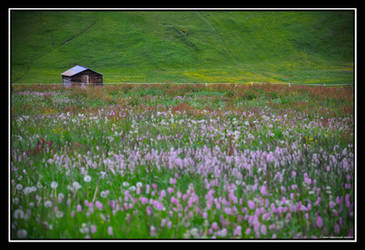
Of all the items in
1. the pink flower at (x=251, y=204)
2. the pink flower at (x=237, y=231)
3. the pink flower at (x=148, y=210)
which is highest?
the pink flower at (x=251, y=204)

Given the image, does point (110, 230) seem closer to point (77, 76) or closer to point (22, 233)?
point (22, 233)

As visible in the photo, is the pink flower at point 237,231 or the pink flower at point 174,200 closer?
the pink flower at point 237,231

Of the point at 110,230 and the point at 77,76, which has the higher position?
the point at 77,76

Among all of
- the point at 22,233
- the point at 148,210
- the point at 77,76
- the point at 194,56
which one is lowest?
the point at 22,233

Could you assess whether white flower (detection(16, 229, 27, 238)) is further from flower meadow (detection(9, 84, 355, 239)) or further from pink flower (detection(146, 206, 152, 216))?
pink flower (detection(146, 206, 152, 216))

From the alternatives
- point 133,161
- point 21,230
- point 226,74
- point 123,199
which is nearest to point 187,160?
point 133,161

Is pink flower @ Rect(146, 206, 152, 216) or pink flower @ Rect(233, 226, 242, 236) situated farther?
pink flower @ Rect(146, 206, 152, 216)

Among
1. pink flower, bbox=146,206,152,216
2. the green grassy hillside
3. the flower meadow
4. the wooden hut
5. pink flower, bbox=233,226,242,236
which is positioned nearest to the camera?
pink flower, bbox=233,226,242,236

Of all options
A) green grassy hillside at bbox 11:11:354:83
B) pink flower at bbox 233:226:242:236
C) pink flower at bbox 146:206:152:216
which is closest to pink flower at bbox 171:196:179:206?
pink flower at bbox 146:206:152:216

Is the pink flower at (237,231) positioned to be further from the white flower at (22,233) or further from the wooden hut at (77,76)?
the wooden hut at (77,76)

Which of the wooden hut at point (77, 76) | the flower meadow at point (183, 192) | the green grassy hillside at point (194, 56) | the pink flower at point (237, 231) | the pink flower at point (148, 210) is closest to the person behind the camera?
the pink flower at point (237, 231)

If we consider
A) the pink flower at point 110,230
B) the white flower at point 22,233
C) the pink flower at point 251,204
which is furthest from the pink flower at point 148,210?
the white flower at point 22,233

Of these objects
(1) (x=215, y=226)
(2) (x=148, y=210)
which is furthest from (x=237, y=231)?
(2) (x=148, y=210)

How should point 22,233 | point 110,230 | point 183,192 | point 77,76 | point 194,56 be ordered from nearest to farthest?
point 110,230 → point 22,233 → point 183,192 → point 77,76 → point 194,56
